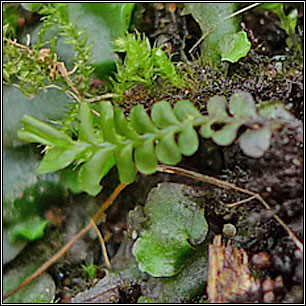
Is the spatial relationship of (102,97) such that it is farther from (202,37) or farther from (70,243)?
(70,243)

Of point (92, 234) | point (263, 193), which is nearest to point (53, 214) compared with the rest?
point (92, 234)

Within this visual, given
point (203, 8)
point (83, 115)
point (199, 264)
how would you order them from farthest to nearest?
point (203, 8), point (199, 264), point (83, 115)

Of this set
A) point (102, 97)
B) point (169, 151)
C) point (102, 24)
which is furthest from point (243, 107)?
point (102, 24)

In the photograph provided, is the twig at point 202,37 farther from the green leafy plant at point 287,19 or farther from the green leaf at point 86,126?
the green leaf at point 86,126

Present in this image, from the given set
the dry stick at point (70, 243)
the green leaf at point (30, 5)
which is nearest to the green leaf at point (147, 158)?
the dry stick at point (70, 243)

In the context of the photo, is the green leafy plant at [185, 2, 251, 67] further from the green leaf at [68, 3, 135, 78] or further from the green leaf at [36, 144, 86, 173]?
the green leaf at [36, 144, 86, 173]

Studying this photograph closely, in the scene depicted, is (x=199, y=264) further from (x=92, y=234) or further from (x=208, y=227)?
(x=92, y=234)
